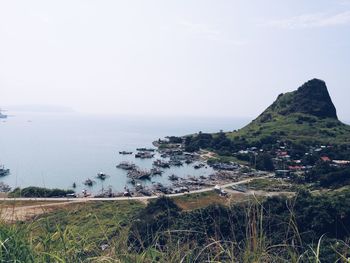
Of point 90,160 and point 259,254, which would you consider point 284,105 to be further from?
point 259,254

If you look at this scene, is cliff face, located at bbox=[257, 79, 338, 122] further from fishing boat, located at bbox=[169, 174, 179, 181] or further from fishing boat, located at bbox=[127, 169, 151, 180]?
fishing boat, located at bbox=[169, 174, 179, 181]

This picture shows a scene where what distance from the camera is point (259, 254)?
368cm

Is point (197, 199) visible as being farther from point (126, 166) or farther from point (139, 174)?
point (126, 166)

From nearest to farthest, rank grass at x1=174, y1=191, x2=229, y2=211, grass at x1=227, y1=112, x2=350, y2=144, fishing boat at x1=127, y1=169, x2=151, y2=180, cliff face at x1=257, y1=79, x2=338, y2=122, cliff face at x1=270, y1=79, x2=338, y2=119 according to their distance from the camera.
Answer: grass at x1=174, y1=191, x2=229, y2=211
fishing boat at x1=127, y1=169, x2=151, y2=180
grass at x1=227, y1=112, x2=350, y2=144
cliff face at x1=270, y1=79, x2=338, y2=119
cliff face at x1=257, y1=79, x2=338, y2=122

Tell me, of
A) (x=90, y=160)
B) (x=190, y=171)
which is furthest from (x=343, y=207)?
(x=90, y=160)

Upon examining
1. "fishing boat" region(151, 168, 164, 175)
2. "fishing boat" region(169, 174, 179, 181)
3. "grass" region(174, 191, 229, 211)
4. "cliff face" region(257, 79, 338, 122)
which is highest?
"cliff face" region(257, 79, 338, 122)

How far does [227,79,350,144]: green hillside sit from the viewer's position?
8000 cm

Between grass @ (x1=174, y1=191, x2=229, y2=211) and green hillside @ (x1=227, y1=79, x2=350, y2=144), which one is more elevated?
green hillside @ (x1=227, y1=79, x2=350, y2=144)

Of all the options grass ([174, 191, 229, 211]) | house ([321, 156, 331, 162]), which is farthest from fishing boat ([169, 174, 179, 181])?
house ([321, 156, 331, 162])

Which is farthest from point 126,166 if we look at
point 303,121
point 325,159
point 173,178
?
point 303,121

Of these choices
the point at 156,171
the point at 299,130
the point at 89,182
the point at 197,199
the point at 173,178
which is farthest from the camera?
the point at 299,130

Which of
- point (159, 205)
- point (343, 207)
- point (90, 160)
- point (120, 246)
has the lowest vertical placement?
point (90, 160)

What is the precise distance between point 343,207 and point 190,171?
1785 inches

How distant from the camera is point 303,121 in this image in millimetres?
89375
